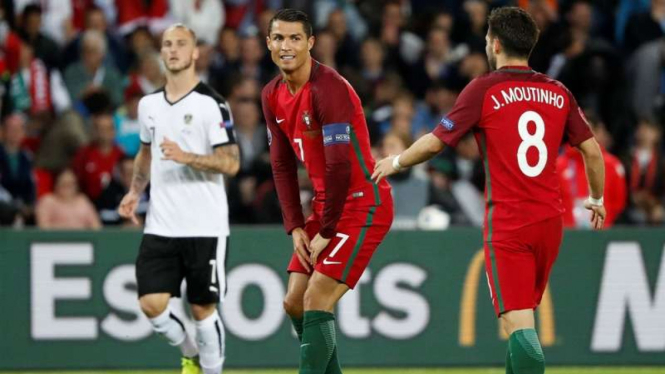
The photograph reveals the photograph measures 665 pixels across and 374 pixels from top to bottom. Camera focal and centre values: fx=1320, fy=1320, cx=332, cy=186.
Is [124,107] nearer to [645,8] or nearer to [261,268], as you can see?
[261,268]

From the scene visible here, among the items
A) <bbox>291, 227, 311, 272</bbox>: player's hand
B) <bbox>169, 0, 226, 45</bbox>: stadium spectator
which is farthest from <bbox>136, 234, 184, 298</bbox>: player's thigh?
<bbox>169, 0, 226, 45</bbox>: stadium spectator

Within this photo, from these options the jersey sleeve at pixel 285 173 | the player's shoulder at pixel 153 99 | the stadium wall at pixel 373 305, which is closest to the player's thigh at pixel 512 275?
the jersey sleeve at pixel 285 173

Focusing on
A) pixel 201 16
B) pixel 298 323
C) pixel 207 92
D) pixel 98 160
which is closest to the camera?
pixel 298 323

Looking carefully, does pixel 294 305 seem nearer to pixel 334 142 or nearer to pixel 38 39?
pixel 334 142

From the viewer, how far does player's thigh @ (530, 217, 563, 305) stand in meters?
7.23

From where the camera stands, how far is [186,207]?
888 cm

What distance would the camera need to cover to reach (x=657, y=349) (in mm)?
11180

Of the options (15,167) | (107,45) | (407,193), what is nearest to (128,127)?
(15,167)

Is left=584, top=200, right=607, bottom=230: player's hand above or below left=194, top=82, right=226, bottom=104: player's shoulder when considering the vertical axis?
below

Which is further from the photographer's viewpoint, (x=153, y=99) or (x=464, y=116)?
(x=153, y=99)

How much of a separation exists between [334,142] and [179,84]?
1.98m

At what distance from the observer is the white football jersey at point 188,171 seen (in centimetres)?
886

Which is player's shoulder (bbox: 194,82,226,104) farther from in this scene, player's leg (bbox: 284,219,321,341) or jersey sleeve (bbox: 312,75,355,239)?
jersey sleeve (bbox: 312,75,355,239)

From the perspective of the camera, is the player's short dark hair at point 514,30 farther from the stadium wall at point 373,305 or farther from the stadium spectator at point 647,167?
the stadium spectator at point 647,167
